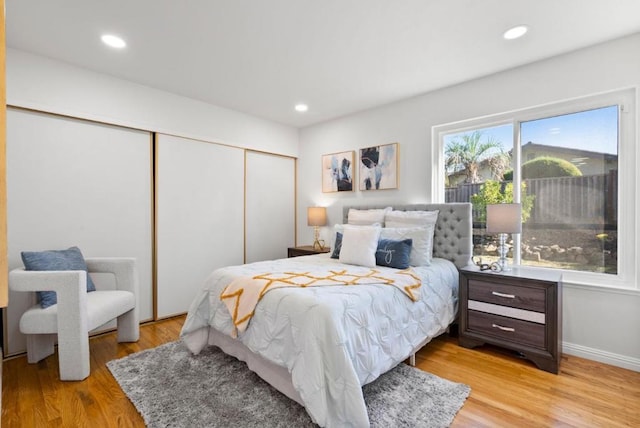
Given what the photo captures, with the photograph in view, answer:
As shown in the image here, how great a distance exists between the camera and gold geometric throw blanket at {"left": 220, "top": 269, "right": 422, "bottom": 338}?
2082mm

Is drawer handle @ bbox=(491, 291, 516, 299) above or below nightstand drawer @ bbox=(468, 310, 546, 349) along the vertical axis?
above

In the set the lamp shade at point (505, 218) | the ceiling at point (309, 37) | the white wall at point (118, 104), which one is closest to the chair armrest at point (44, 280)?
the white wall at point (118, 104)


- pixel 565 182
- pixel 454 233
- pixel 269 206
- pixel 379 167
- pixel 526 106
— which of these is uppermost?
pixel 526 106

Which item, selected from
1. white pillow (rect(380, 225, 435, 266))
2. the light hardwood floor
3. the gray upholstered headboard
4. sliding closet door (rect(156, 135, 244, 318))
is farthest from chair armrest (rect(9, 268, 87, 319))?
the gray upholstered headboard

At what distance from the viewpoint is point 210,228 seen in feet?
12.7

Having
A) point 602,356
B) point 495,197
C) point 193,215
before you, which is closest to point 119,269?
point 193,215

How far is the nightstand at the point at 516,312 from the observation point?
232 centimetres

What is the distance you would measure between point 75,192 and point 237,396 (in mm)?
2417

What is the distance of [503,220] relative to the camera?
105 inches

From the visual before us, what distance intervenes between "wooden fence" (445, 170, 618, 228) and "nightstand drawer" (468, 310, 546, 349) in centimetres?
98

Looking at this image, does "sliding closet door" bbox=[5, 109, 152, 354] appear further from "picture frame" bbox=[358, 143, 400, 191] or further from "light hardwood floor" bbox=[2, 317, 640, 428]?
"picture frame" bbox=[358, 143, 400, 191]

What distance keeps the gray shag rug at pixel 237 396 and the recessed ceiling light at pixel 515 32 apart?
258 cm

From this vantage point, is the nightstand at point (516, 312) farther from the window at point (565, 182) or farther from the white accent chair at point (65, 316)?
the white accent chair at point (65, 316)

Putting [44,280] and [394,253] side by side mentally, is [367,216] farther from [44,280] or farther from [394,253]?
[44,280]
